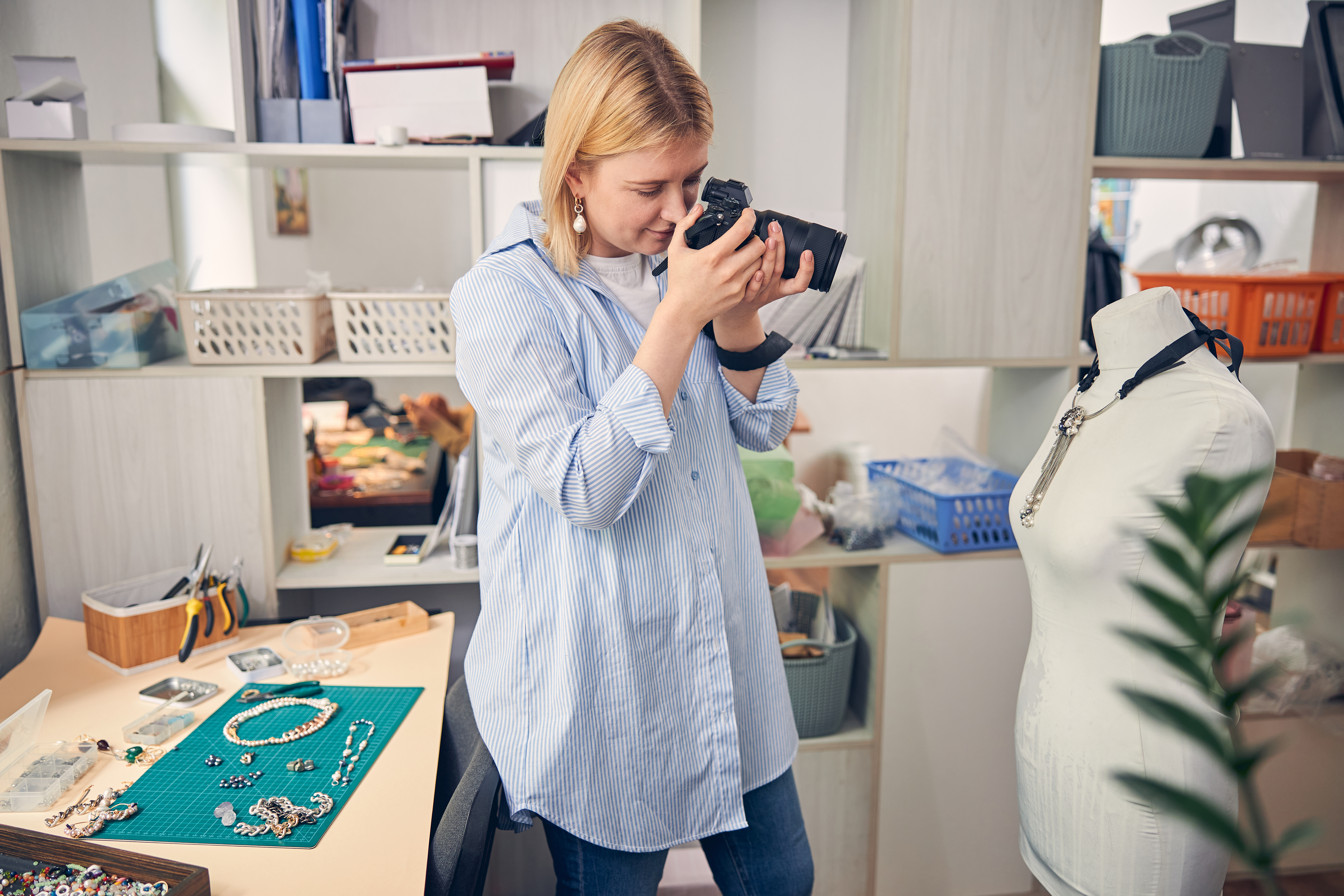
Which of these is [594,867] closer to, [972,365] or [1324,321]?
[972,365]

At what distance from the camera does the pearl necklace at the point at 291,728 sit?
4.26 ft

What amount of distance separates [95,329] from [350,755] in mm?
1017

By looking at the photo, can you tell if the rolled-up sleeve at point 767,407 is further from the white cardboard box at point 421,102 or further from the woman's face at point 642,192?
the white cardboard box at point 421,102

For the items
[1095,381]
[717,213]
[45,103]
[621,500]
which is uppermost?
[45,103]

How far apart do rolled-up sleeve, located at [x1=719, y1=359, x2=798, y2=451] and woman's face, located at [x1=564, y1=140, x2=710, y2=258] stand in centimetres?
24

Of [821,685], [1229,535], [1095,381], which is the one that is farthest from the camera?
[821,685]

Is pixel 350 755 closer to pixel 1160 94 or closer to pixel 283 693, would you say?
pixel 283 693

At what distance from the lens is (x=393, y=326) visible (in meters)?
1.77

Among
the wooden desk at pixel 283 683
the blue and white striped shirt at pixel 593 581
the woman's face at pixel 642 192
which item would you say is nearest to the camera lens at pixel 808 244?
the woman's face at pixel 642 192

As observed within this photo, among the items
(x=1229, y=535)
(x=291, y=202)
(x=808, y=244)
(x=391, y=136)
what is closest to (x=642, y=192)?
(x=808, y=244)

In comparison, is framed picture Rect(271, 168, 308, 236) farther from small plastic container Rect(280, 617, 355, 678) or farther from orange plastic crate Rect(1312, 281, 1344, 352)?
orange plastic crate Rect(1312, 281, 1344, 352)

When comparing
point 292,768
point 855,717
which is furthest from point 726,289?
point 855,717

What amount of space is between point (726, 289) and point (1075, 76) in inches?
48.3

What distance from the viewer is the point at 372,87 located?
172 centimetres
